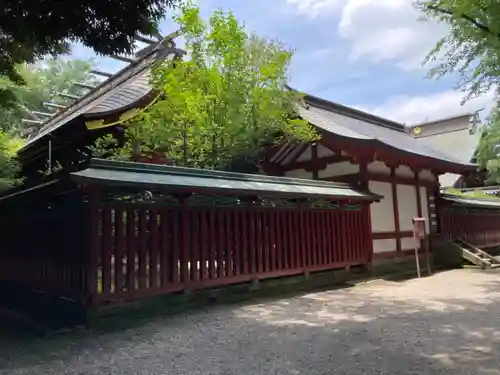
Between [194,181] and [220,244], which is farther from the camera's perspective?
[220,244]

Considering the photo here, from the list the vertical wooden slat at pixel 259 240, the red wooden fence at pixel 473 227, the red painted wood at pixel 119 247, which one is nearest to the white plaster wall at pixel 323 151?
the vertical wooden slat at pixel 259 240

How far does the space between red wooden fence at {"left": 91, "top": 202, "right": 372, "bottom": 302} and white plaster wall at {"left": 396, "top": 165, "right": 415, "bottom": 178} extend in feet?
10.8

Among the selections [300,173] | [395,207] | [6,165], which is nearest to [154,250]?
[6,165]

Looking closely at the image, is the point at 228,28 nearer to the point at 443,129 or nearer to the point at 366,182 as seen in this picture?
the point at 366,182

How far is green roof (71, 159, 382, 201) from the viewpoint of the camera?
5.82 meters

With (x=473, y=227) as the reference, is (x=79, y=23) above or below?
above

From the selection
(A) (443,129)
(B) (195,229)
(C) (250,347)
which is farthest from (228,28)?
(A) (443,129)

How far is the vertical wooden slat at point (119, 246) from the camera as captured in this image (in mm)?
5887

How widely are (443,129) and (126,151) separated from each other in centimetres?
2573

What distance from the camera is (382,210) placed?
11.5 meters

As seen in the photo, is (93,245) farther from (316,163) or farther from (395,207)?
(395,207)

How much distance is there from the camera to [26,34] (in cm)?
341

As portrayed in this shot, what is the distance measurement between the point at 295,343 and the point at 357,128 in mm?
11140

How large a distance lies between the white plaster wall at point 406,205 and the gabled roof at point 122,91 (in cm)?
725
